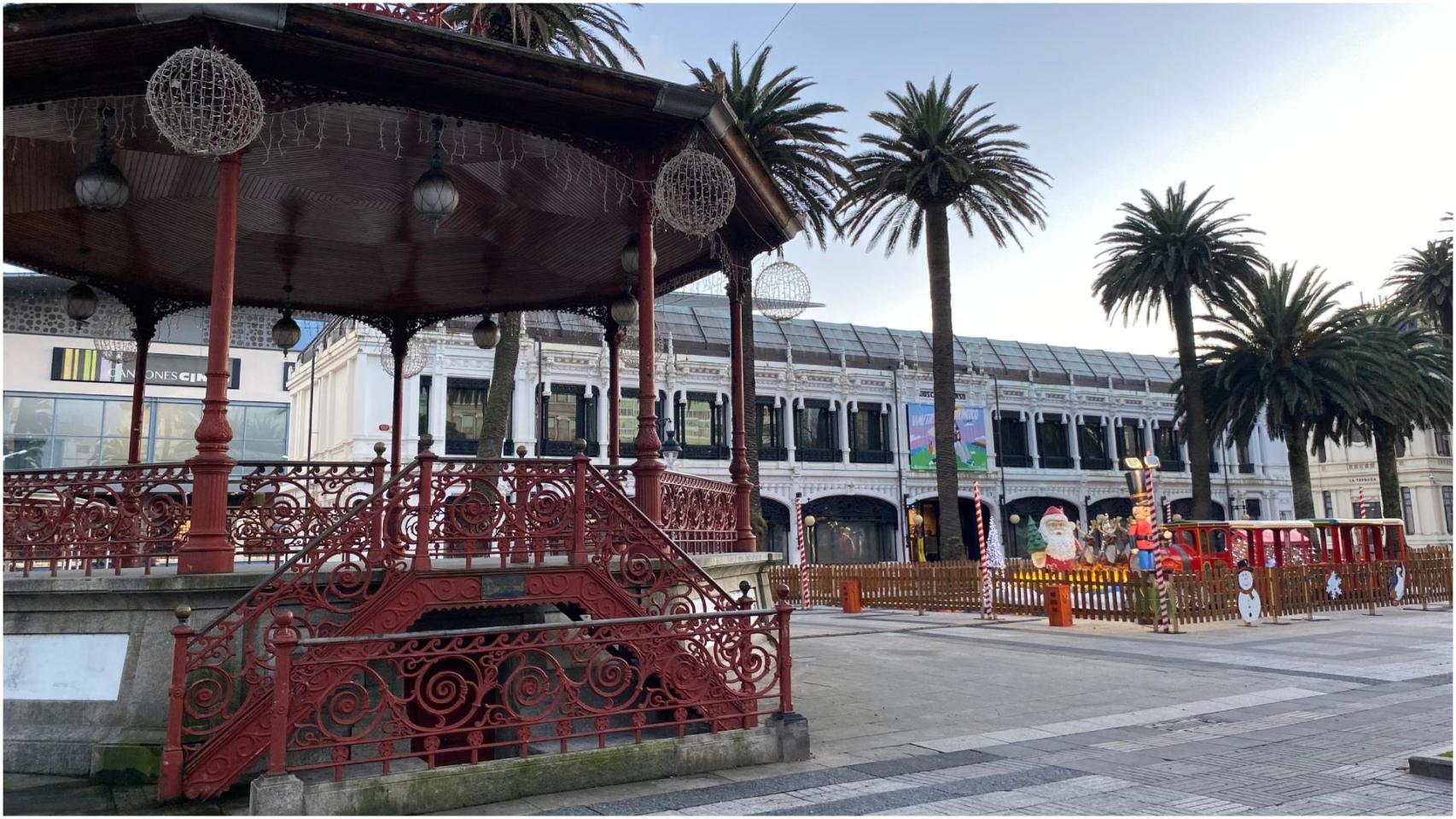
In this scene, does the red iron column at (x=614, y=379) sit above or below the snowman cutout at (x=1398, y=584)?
above

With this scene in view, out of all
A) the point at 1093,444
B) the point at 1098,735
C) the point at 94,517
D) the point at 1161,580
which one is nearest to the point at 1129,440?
the point at 1093,444

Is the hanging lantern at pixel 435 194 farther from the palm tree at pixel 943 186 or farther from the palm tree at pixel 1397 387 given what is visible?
the palm tree at pixel 1397 387

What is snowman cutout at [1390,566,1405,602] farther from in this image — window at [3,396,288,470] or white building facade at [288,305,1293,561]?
window at [3,396,288,470]

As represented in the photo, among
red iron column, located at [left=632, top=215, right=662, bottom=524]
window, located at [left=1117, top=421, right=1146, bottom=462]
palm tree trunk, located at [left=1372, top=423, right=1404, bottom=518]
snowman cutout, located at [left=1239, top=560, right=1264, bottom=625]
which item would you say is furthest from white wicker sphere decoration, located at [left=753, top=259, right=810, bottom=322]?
window, located at [left=1117, top=421, right=1146, bottom=462]

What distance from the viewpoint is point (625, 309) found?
42.2ft

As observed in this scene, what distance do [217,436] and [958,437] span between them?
46.8m

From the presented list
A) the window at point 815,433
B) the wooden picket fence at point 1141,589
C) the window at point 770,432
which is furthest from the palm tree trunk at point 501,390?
the window at point 815,433

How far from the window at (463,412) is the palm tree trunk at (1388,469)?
126ft

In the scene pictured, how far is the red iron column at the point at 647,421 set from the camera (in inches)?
361

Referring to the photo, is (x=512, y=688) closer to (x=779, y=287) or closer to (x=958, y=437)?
(x=779, y=287)

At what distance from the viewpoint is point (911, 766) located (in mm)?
7664

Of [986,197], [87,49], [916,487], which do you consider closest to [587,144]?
[87,49]

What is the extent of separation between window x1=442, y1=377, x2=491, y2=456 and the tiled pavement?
85.4ft

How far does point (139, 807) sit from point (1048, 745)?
726 centimetres
